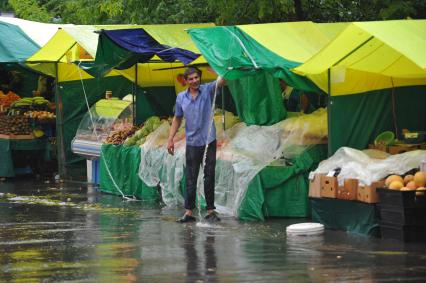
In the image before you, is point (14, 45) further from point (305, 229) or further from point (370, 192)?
point (370, 192)

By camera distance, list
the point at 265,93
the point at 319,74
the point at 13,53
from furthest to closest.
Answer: the point at 13,53
the point at 265,93
the point at 319,74

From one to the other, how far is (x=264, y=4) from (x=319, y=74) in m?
5.63

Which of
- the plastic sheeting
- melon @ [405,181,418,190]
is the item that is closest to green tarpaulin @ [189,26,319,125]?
the plastic sheeting

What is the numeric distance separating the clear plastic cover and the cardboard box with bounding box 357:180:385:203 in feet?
24.8

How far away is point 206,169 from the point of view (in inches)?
508

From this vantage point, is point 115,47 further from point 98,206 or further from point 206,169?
point 206,169

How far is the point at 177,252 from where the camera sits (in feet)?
34.0

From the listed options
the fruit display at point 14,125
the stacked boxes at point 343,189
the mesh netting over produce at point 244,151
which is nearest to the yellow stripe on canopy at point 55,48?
the fruit display at point 14,125

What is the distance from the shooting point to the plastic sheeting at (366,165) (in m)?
11.3

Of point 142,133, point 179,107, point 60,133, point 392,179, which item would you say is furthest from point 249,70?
point 60,133

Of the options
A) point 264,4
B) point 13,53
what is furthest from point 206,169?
point 13,53

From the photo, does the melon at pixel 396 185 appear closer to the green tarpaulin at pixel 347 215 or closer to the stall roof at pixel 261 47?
the green tarpaulin at pixel 347 215

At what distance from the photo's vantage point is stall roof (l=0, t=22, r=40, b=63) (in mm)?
21078

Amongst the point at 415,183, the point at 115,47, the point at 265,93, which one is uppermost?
the point at 115,47
